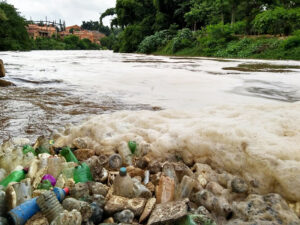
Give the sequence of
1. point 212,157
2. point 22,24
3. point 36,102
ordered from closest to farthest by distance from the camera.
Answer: point 212,157 → point 36,102 → point 22,24

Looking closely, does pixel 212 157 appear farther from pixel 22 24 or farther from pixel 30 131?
pixel 22 24

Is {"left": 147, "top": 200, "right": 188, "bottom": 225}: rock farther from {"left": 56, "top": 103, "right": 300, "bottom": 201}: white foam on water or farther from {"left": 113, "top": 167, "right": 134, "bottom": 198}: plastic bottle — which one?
{"left": 56, "top": 103, "right": 300, "bottom": 201}: white foam on water

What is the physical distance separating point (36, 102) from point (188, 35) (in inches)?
697

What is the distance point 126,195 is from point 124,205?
0.14m

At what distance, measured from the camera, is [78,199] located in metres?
1.40

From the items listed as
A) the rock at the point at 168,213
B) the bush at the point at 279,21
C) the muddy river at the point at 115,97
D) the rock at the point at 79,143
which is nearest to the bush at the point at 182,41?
the bush at the point at 279,21

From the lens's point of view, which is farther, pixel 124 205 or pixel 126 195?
pixel 126 195

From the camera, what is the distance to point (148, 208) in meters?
1.36

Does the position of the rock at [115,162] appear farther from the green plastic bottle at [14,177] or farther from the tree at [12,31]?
the tree at [12,31]

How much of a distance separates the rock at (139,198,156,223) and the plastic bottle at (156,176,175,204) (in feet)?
0.24

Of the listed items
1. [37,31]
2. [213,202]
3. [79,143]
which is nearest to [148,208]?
[213,202]

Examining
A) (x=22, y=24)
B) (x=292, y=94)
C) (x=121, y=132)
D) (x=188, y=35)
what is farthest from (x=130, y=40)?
(x=121, y=132)

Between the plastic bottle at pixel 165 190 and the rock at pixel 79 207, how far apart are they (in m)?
0.43

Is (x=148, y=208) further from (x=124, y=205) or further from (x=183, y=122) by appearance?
(x=183, y=122)
